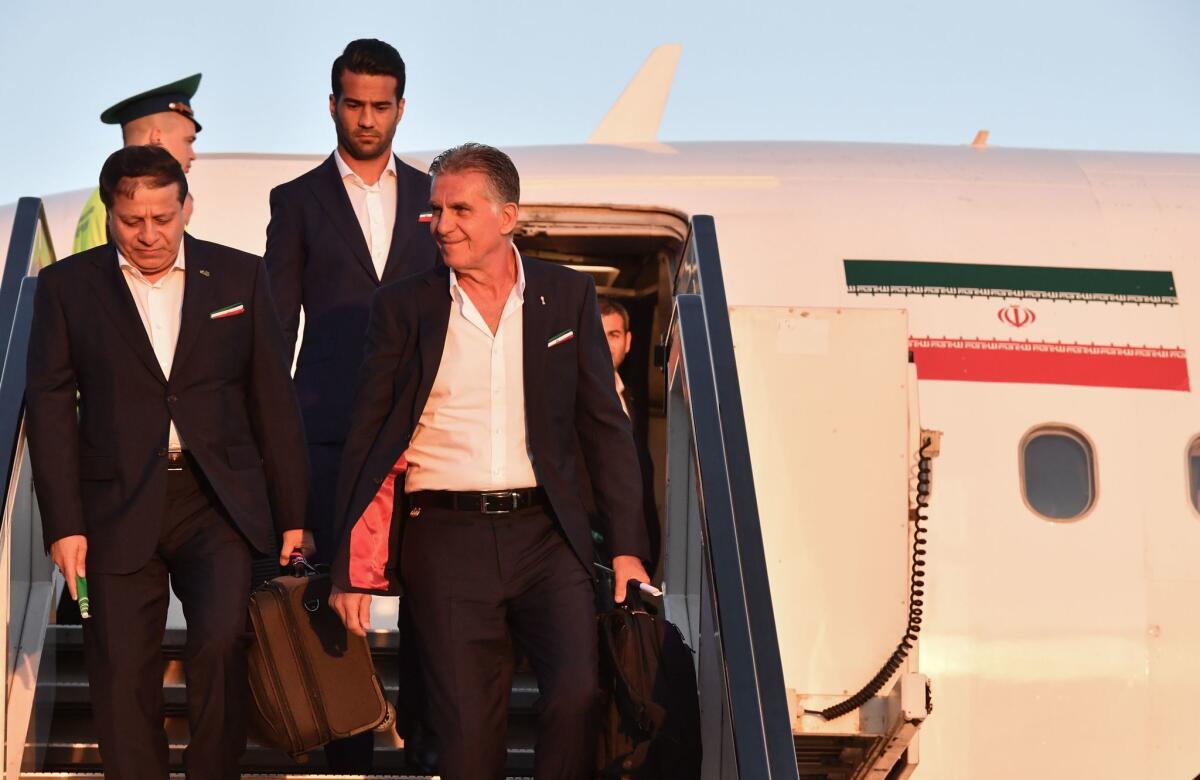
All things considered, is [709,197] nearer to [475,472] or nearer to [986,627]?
[986,627]

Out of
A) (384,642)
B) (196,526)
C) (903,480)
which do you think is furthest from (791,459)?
(196,526)

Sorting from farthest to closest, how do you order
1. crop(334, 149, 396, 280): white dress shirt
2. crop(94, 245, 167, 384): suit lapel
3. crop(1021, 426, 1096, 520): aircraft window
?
crop(1021, 426, 1096, 520): aircraft window
crop(334, 149, 396, 280): white dress shirt
crop(94, 245, 167, 384): suit lapel

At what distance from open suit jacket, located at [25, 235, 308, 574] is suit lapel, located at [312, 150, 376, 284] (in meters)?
0.78

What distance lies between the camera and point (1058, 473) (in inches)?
261

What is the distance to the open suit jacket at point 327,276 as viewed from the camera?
5078 mm

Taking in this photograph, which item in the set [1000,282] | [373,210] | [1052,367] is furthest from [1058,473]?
[373,210]

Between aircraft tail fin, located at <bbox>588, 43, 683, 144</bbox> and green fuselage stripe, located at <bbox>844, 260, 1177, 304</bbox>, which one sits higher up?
aircraft tail fin, located at <bbox>588, 43, 683, 144</bbox>

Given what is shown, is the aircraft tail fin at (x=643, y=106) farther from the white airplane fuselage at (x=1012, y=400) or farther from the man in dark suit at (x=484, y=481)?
the man in dark suit at (x=484, y=481)

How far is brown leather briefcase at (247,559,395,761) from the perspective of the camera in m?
4.09

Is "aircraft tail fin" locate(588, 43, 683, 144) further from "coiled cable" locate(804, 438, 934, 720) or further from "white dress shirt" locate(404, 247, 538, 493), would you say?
"white dress shirt" locate(404, 247, 538, 493)

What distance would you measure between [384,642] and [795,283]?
8.18ft

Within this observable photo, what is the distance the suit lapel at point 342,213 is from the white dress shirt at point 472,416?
1089 millimetres

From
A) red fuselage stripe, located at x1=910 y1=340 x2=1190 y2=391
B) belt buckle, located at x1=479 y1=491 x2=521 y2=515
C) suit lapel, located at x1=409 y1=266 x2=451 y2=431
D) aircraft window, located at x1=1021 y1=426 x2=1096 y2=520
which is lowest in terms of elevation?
belt buckle, located at x1=479 y1=491 x2=521 y2=515

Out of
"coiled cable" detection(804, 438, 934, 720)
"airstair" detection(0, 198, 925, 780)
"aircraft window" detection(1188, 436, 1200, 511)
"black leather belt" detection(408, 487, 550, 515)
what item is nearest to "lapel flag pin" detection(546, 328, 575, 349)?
"black leather belt" detection(408, 487, 550, 515)
